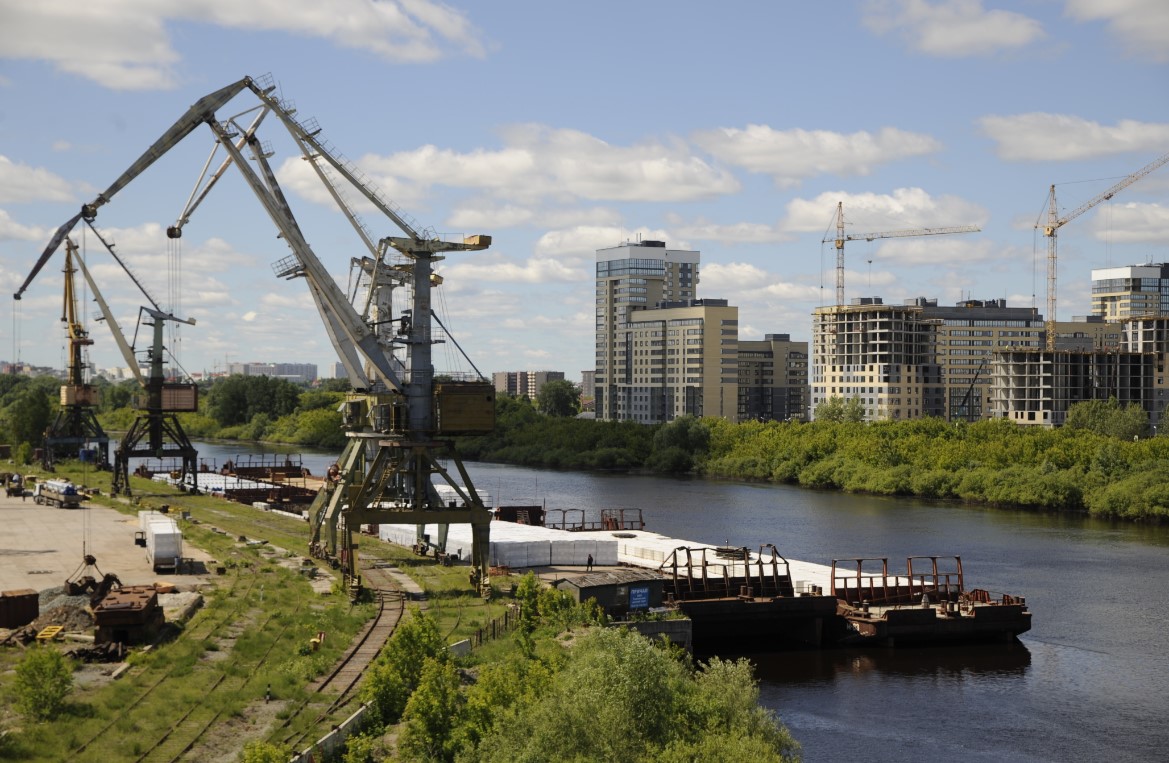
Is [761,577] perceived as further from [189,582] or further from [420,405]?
[189,582]

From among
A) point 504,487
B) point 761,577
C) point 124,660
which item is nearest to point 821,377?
point 504,487

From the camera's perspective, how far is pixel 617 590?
4569 centimetres

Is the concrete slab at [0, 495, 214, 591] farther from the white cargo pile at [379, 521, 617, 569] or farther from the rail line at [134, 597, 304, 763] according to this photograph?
the rail line at [134, 597, 304, 763]

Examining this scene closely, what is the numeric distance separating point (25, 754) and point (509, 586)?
73.0 feet

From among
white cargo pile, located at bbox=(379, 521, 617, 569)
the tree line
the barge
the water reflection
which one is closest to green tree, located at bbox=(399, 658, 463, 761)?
the water reflection

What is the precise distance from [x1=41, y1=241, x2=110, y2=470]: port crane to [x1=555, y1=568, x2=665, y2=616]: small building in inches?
2757

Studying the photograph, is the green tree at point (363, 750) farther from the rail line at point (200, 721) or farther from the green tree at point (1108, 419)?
the green tree at point (1108, 419)

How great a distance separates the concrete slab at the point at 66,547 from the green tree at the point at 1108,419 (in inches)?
3892

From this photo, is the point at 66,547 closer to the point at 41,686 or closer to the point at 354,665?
the point at 354,665

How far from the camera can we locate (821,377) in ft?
635

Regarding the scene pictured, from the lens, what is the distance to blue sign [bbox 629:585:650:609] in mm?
45844

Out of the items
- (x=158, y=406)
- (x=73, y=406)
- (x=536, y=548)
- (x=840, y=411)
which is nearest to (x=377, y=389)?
(x=536, y=548)

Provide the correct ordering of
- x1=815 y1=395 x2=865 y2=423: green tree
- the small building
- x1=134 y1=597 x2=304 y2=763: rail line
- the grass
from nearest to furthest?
x1=134 y1=597 x2=304 y2=763: rail line, the grass, the small building, x1=815 y1=395 x2=865 y2=423: green tree

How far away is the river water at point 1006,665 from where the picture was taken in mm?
37781
